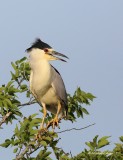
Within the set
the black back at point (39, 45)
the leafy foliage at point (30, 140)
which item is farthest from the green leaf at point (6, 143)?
the black back at point (39, 45)

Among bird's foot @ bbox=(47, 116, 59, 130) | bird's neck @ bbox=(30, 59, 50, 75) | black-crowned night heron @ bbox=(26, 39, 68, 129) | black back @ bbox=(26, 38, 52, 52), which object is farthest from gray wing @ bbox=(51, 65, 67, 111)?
black back @ bbox=(26, 38, 52, 52)

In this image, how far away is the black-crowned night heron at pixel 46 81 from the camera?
10.0m

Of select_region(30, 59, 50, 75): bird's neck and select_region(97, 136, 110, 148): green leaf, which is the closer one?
select_region(97, 136, 110, 148): green leaf

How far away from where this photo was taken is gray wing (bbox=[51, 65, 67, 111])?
984 cm

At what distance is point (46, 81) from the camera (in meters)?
10.1

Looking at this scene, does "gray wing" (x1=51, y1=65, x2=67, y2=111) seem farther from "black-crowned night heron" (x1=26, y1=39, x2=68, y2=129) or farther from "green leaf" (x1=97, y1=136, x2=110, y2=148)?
"green leaf" (x1=97, y1=136, x2=110, y2=148)

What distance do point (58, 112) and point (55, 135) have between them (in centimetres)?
237

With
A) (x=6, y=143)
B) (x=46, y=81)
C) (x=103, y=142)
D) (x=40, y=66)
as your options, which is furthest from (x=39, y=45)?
(x=103, y=142)

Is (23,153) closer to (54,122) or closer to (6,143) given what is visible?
(6,143)

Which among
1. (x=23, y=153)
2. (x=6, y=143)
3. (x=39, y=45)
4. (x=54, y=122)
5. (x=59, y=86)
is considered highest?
(x=39, y=45)

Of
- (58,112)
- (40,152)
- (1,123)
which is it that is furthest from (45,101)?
(40,152)

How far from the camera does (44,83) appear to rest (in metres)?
10.1

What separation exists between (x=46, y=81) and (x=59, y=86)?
31 centimetres

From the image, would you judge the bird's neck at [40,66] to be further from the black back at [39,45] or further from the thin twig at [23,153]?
the thin twig at [23,153]
